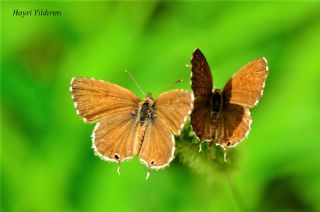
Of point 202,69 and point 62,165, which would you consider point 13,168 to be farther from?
point 202,69

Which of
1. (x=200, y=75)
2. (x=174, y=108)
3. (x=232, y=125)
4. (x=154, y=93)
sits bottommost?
(x=232, y=125)

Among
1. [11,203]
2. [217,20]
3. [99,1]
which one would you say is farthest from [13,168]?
[217,20]

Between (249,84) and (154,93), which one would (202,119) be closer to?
(249,84)

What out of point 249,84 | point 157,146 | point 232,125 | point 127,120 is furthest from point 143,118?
point 249,84

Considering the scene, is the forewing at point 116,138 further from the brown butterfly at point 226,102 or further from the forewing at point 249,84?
the forewing at point 249,84

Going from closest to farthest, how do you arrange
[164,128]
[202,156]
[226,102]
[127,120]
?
[164,128] < [226,102] < [127,120] < [202,156]

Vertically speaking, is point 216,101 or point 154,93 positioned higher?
point 154,93

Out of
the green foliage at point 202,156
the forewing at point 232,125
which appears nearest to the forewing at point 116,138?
the green foliage at point 202,156

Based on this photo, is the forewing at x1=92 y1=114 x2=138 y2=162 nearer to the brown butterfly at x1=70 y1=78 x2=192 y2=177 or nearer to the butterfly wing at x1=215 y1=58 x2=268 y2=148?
the brown butterfly at x1=70 y1=78 x2=192 y2=177
